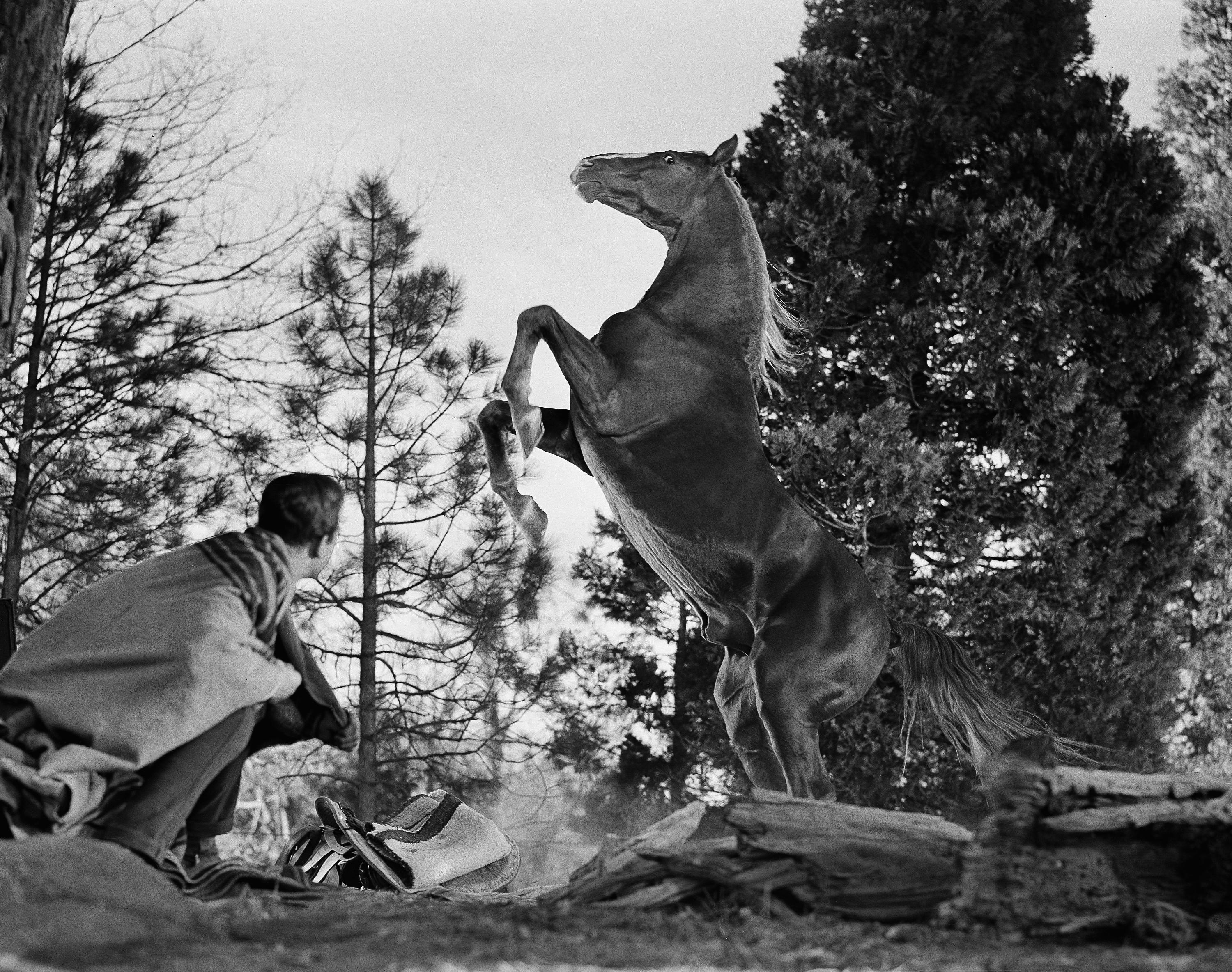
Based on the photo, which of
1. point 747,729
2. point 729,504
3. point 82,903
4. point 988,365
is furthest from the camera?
point 988,365

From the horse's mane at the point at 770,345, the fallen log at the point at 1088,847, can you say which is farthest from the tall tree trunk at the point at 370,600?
the fallen log at the point at 1088,847

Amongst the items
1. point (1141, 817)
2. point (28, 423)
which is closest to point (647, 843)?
point (1141, 817)

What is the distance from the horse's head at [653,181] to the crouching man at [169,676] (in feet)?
6.04

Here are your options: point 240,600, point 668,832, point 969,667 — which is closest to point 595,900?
point 668,832

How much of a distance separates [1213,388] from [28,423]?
915 cm

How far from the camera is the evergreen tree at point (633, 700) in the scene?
10719mm

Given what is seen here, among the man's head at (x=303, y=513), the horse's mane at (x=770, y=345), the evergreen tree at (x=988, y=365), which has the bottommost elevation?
the man's head at (x=303, y=513)

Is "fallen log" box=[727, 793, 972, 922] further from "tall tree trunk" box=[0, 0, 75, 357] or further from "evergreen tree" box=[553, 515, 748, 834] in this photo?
"evergreen tree" box=[553, 515, 748, 834]

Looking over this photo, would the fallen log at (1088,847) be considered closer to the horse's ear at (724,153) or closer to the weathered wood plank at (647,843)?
the weathered wood plank at (647,843)

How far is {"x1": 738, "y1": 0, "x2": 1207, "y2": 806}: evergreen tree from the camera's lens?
32.8 feet

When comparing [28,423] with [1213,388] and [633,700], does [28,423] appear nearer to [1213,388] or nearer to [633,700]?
[633,700]

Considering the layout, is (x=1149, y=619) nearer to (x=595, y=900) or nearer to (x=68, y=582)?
(x=68, y=582)

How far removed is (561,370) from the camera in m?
4.20

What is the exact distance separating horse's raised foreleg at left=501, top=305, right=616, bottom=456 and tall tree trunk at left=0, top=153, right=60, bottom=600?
5415 mm
